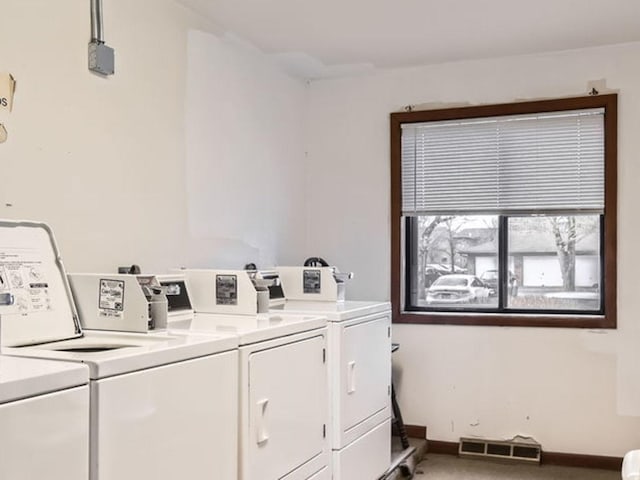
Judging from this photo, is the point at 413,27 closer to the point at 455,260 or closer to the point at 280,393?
the point at 455,260

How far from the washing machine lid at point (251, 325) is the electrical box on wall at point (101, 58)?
3.42ft

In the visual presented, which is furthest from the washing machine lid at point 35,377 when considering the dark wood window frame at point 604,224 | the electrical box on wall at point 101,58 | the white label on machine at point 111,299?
the dark wood window frame at point 604,224

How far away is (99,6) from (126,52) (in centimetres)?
23

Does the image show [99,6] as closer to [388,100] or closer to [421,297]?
[388,100]

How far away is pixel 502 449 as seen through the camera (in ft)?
12.5

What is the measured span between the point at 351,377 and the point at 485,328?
1412mm

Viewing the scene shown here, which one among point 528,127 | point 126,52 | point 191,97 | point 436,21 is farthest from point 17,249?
point 528,127

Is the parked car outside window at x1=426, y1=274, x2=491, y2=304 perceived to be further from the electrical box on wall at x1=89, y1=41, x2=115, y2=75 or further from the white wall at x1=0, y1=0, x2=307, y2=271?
the electrical box on wall at x1=89, y1=41, x2=115, y2=75

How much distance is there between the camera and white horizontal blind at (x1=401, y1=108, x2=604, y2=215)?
3750 mm

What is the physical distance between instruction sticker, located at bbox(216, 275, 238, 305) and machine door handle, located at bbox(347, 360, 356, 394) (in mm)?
596

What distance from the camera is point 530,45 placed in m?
3.65

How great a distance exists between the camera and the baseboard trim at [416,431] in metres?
4.00

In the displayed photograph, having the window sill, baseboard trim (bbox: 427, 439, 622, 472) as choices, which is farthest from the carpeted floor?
the window sill

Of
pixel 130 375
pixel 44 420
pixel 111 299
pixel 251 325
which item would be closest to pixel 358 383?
pixel 251 325
